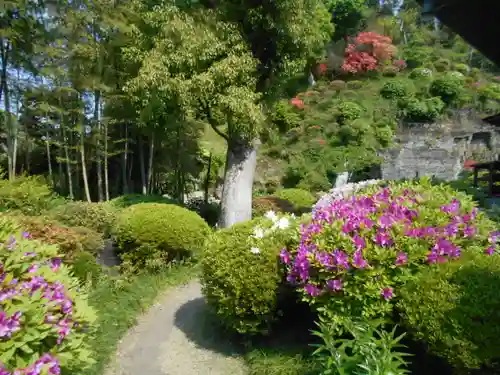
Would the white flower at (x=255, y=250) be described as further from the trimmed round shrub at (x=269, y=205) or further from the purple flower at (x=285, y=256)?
the trimmed round shrub at (x=269, y=205)

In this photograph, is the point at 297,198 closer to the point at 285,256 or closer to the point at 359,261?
the point at 285,256

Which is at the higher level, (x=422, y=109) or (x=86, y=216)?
(x=422, y=109)

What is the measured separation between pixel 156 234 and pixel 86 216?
4.19 ft

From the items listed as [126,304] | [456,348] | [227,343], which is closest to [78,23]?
[126,304]

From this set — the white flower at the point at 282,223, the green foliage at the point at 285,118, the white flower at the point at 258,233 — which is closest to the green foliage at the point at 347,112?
the green foliage at the point at 285,118

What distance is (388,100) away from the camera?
23078mm

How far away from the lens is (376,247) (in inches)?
119

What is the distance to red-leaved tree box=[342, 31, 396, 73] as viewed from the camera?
25.3 metres

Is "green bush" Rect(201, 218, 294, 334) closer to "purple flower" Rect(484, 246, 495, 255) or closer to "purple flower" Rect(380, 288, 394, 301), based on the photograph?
"purple flower" Rect(380, 288, 394, 301)

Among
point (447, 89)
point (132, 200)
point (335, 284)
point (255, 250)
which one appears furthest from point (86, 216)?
point (447, 89)

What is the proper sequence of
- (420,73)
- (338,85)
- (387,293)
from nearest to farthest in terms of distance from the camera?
(387,293) < (338,85) < (420,73)

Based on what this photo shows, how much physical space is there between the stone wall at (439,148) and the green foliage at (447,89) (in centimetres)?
149

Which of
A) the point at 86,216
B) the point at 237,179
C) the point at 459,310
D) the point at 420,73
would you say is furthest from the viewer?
the point at 420,73

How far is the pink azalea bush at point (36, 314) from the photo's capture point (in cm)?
181
